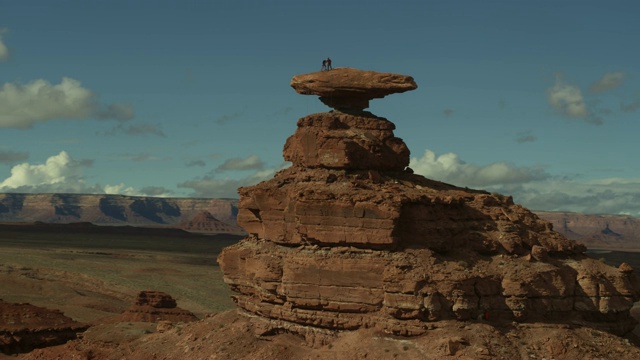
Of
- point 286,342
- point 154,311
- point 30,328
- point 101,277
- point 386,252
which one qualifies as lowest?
point 30,328

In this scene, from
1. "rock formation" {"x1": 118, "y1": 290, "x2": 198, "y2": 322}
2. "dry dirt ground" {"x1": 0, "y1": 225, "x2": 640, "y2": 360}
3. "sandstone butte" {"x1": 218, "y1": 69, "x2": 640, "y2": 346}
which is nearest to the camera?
"dry dirt ground" {"x1": 0, "y1": 225, "x2": 640, "y2": 360}

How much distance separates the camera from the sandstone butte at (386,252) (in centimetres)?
2944

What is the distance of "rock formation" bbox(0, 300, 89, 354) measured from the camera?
45.0 metres

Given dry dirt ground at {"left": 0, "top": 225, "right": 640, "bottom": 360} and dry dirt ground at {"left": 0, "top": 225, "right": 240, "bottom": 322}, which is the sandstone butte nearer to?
dry dirt ground at {"left": 0, "top": 225, "right": 640, "bottom": 360}

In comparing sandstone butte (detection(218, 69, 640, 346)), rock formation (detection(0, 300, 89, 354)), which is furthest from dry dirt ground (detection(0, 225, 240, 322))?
sandstone butte (detection(218, 69, 640, 346))

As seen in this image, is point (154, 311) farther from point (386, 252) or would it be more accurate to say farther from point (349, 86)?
point (386, 252)

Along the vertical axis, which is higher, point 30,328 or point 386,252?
point 386,252

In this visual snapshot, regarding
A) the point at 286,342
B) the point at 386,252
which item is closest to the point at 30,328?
the point at 286,342

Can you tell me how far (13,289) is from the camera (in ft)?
249

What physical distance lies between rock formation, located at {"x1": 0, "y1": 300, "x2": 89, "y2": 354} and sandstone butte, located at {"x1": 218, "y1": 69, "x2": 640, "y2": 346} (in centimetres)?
1746

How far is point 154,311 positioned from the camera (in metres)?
54.0

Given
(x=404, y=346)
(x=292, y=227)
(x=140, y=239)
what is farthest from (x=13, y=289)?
(x=140, y=239)

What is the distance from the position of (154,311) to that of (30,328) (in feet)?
30.0

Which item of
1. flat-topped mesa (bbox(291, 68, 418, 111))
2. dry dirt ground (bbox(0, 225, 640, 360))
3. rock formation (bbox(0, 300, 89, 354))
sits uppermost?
flat-topped mesa (bbox(291, 68, 418, 111))
